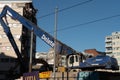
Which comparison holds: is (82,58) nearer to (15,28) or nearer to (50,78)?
(50,78)

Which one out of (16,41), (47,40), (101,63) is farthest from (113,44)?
(101,63)

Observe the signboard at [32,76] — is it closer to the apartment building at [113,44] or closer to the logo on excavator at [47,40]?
the logo on excavator at [47,40]

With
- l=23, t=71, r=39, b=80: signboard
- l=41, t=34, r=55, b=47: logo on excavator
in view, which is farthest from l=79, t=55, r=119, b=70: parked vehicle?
l=23, t=71, r=39, b=80: signboard

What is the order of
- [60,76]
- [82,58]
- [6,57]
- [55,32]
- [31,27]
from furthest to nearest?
[6,57] → [31,27] → [82,58] → [60,76] → [55,32]

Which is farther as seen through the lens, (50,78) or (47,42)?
(47,42)

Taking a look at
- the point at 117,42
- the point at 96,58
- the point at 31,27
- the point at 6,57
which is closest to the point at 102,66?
the point at 96,58

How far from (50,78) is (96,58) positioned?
5220mm

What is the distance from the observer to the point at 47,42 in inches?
1827

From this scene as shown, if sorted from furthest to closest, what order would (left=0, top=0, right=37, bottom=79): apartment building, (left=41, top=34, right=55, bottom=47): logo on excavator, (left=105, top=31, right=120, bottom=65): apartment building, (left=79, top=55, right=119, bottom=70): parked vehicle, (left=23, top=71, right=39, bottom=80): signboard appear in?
(left=105, top=31, right=120, bottom=65): apartment building
(left=0, top=0, right=37, bottom=79): apartment building
(left=41, top=34, right=55, bottom=47): logo on excavator
(left=79, top=55, right=119, bottom=70): parked vehicle
(left=23, top=71, right=39, bottom=80): signboard

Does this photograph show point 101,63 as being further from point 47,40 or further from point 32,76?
point 32,76

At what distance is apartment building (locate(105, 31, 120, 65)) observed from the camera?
160 meters

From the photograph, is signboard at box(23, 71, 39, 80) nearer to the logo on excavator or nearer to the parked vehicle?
the parked vehicle

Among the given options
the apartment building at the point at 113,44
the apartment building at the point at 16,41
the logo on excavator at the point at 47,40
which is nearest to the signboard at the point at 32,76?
the logo on excavator at the point at 47,40

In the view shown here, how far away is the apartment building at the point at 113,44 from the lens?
160 meters
